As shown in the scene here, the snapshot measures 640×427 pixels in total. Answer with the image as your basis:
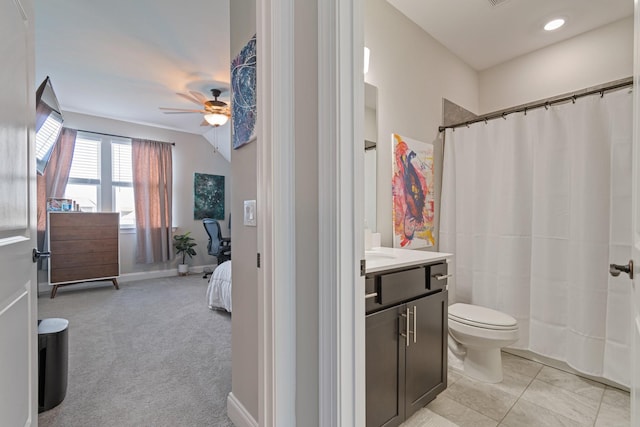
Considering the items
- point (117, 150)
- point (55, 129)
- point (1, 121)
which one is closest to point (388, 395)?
point (1, 121)

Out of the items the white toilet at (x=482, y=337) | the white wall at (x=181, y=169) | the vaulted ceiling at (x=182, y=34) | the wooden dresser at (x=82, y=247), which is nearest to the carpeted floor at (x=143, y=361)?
the wooden dresser at (x=82, y=247)

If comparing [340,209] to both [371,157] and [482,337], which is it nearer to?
[371,157]

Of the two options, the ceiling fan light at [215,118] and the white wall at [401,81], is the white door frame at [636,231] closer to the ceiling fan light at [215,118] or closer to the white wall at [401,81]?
the white wall at [401,81]

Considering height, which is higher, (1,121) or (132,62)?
(132,62)

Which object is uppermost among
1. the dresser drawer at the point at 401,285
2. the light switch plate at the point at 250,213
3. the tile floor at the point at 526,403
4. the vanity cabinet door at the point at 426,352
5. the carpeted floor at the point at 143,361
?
the light switch plate at the point at 250,213

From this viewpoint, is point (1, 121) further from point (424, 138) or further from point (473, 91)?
point (473, 91)

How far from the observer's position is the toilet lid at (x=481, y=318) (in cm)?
184

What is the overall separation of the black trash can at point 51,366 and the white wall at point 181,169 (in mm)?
3514

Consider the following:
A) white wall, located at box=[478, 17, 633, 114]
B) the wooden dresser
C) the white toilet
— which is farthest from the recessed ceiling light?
the wooden dresser

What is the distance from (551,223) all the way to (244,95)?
2338mm

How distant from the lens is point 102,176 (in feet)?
15.0

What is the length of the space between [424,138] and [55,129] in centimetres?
324

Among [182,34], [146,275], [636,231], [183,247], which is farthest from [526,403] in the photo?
[146,275]

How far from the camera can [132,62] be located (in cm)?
296
